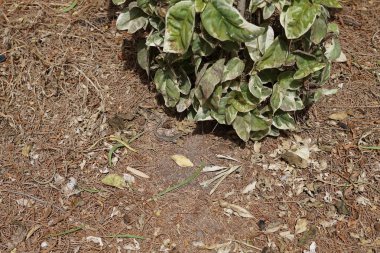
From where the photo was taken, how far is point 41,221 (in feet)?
8.50

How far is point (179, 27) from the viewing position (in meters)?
2.32

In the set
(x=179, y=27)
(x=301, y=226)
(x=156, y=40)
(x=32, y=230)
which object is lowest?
(x=32, y=230)

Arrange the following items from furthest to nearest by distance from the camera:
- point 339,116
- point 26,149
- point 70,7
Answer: point 70,7
point 339,116
point 26,149

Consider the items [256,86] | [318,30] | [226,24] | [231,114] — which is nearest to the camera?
[226,24]

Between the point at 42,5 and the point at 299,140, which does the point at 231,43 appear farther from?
the point at 42,5

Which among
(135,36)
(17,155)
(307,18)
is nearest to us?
(307,18)

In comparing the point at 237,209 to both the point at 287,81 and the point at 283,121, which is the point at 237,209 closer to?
the point at 283,121

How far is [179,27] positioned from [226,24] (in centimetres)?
22

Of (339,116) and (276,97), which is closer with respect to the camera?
(276,97)

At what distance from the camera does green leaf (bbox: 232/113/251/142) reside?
2639mm

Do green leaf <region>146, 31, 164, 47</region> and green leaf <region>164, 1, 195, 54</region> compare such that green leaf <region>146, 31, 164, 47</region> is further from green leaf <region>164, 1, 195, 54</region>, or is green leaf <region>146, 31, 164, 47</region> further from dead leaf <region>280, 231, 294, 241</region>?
dead leaf <region>280, 231, 294, 241</region>

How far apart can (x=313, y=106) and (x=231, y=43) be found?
851 millimetres

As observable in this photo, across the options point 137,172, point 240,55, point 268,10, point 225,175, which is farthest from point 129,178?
point 268,10

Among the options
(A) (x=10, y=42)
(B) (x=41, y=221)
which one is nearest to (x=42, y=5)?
(A) (x=10, y=42)
